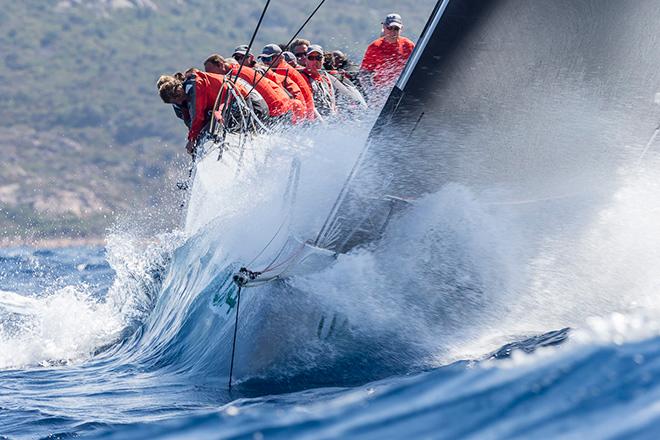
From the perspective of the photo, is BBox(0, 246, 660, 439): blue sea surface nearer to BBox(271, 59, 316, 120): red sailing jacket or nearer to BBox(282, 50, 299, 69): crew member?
BBox(271, 59, 316, 120): red sailing jacket

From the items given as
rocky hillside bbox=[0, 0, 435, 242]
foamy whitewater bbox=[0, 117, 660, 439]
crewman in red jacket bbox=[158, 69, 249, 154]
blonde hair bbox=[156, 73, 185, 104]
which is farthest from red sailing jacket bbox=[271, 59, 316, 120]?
rocky hillside bbox=[0, 0, 435, 242]

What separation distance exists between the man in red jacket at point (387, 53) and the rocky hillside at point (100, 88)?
42711mm

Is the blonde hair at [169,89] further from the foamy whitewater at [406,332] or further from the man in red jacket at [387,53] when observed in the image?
the foamy whitewater at [406,332]

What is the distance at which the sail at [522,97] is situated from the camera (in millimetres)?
4855

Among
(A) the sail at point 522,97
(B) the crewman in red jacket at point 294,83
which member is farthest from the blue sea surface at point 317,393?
(B) the crewman in red jacket at point 294,83

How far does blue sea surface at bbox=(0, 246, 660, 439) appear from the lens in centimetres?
311

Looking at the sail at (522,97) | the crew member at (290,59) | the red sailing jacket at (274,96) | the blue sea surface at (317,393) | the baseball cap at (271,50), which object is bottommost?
the blue sea surface at (317,393)

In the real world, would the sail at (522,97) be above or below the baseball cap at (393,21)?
below

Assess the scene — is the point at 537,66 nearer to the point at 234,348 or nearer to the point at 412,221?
the point at 412,221

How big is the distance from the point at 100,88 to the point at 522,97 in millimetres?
80966

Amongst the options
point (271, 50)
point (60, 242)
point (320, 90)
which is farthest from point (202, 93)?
point (60, 242)

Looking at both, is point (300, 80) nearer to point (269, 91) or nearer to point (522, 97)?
point (269, 91)

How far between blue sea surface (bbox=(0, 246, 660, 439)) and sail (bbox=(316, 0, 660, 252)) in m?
0.77

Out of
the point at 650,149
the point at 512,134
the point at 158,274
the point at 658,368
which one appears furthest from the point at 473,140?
the point at 158,274
